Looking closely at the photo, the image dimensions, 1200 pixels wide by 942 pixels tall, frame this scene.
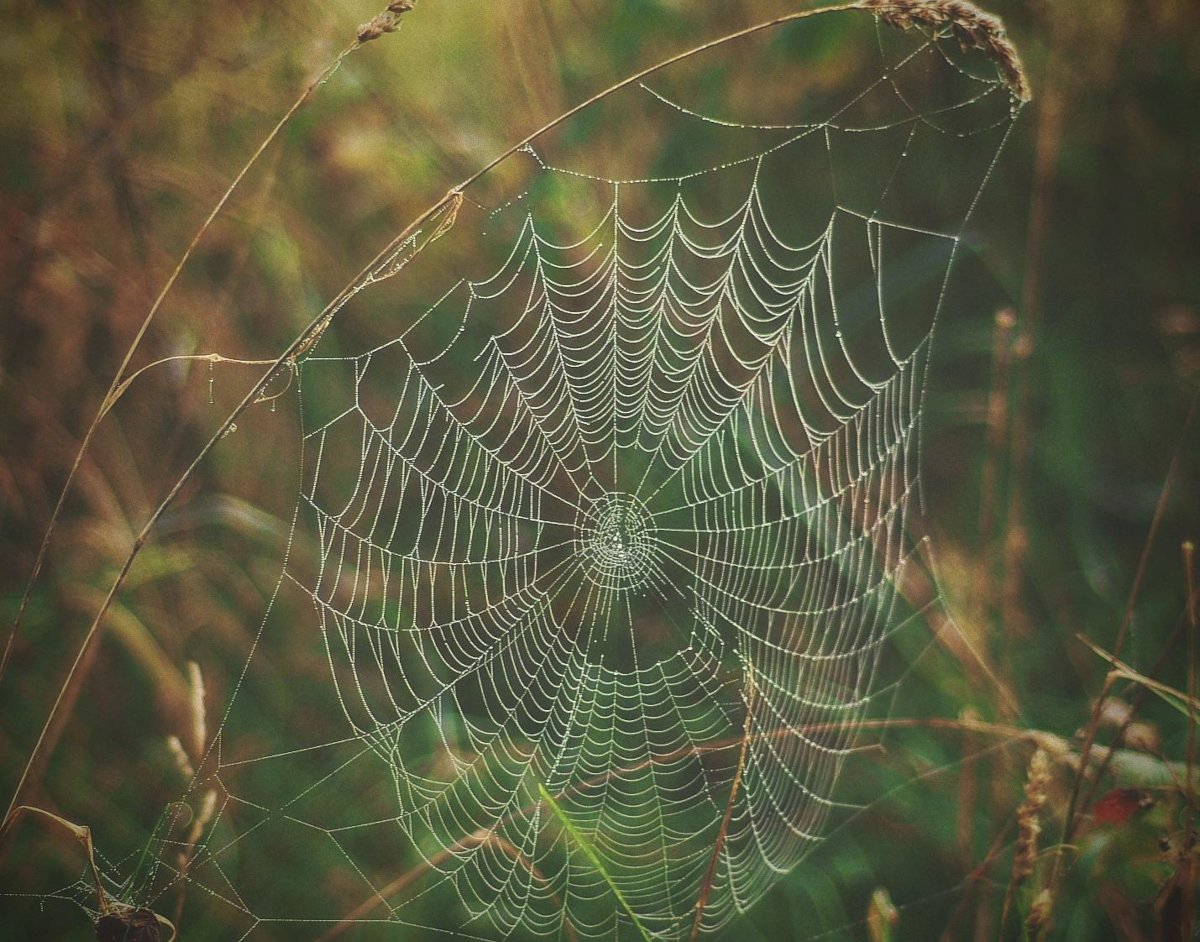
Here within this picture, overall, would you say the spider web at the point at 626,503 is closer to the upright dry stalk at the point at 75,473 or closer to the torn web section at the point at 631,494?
the torn web section at the point at 631,494

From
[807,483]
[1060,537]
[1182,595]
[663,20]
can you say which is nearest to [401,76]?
[663,20]

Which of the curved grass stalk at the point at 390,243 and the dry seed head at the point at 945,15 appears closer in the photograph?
the curved grass stalk at the point at 390,243

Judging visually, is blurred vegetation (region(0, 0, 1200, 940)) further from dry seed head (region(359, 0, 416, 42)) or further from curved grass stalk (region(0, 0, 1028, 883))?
dry seed head (region(359, 0, 416, 42))

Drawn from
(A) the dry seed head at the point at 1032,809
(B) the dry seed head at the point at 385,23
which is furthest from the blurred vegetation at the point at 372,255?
(B) the dry seed head at the point at 385,23

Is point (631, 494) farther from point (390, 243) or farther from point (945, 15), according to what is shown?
point (945, 15)

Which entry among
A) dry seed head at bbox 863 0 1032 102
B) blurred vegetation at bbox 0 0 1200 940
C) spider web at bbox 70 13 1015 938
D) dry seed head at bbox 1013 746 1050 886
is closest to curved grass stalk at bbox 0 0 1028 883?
dry seed head at bbox 863 0 1032 102

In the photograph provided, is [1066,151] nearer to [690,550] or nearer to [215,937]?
[690,550]

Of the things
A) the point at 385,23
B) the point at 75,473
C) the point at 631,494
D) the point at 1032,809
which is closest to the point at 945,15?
the point at 385,23
